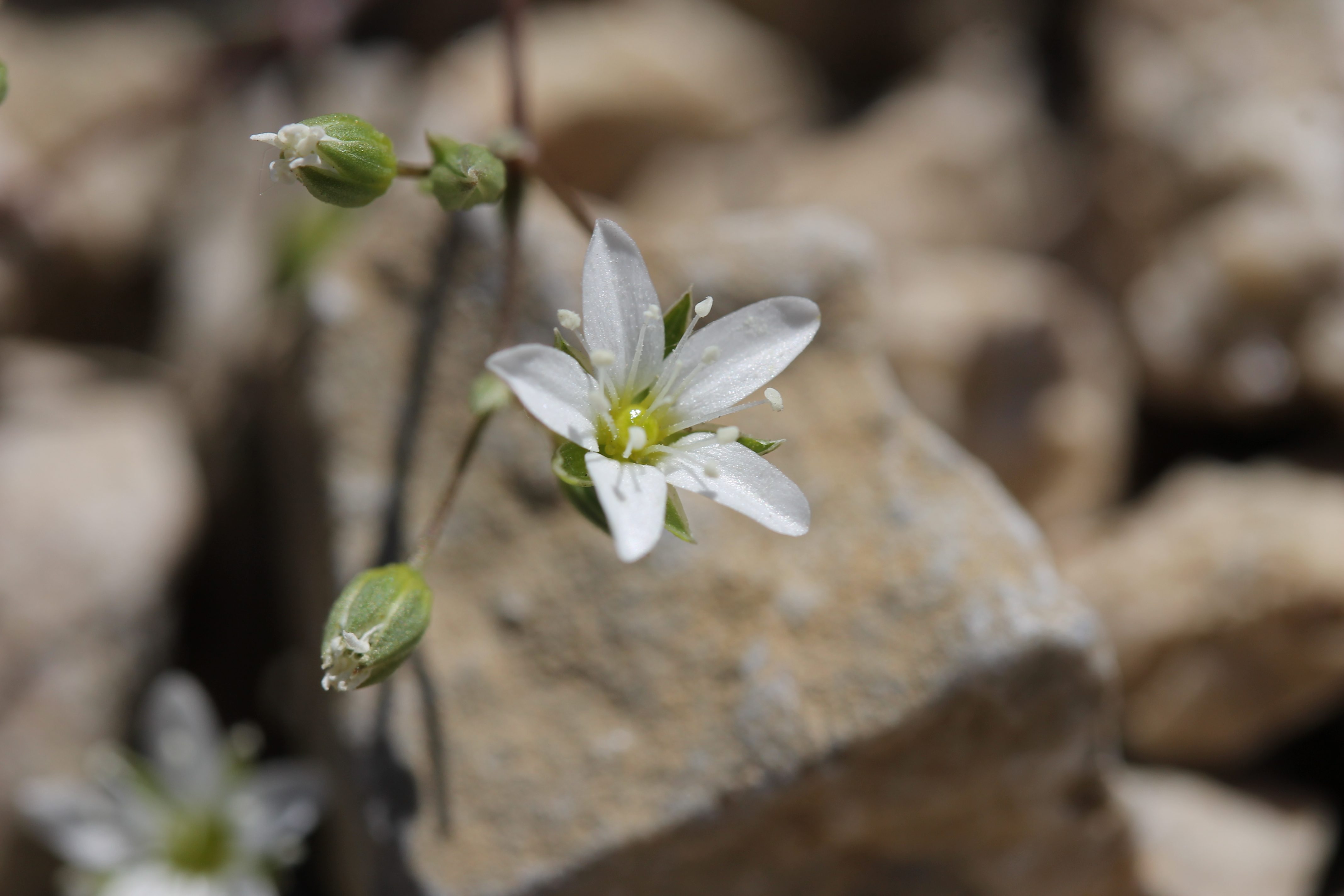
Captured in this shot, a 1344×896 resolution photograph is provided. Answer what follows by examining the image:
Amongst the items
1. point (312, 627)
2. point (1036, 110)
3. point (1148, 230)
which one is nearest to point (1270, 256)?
point (1148, 230)

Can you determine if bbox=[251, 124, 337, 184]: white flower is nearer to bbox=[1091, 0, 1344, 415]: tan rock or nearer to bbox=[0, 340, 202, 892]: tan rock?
bbox=[0, 340, 202, 892]: tan rock

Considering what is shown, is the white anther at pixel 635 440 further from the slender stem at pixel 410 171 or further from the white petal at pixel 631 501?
the slender stem at pixel 410 171

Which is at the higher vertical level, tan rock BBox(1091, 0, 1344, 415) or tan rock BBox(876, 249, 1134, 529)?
tan rock BBox(1091, 0, 1344, 415)

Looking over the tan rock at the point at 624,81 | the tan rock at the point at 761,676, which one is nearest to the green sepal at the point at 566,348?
the tan rock at the point at 761,676

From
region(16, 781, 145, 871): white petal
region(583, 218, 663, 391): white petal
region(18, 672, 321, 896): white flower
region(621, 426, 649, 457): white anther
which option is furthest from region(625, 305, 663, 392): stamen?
region(16, 781, 145, 871): white petal

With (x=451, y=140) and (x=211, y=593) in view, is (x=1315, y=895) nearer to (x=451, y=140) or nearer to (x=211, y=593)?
(x=451, y=140)
